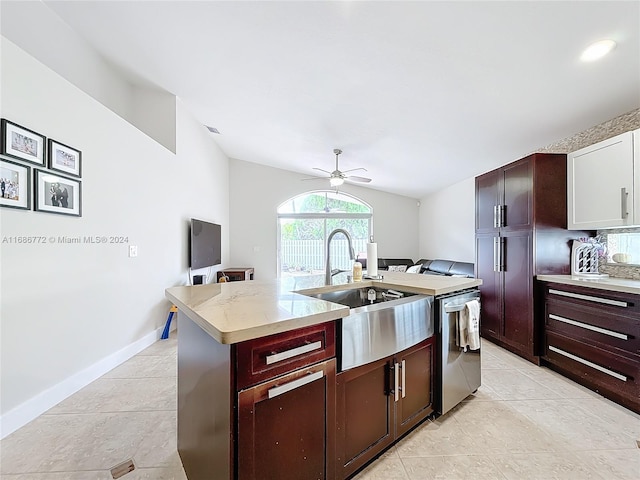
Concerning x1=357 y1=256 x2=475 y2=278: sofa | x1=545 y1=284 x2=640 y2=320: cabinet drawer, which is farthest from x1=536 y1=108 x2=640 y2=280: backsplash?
x1=357 y1=256 x2=475 y2=278: sofa

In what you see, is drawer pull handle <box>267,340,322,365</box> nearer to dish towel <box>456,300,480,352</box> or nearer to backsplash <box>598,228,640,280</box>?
dish towel <box>456,300,480,352</box>

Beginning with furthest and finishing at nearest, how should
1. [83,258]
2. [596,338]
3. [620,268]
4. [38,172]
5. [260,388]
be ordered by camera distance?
[620,268]
[83,258]
[596,338]
[38,172]
[260,388]

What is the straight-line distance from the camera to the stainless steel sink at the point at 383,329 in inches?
52.0

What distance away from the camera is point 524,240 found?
9.28ft

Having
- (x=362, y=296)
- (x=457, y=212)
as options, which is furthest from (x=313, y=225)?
(x=362, y=296)

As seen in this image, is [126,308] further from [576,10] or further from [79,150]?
[576,10]

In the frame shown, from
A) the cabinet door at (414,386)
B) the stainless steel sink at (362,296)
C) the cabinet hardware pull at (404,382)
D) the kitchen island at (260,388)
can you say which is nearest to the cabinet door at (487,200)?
the stainless steel sink at (362,296)

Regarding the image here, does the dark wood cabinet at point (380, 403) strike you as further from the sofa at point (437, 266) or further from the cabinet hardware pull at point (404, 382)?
the sofa at point (437, 266)

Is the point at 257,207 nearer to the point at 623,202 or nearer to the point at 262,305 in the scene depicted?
the point at 262,305

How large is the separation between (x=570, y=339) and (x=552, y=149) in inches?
82.8

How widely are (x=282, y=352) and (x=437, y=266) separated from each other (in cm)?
462

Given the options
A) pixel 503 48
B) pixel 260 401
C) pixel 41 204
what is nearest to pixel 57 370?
pixel 41 204

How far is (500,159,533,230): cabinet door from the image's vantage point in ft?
9.12

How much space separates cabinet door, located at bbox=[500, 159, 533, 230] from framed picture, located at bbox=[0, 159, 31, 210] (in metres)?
4.07
